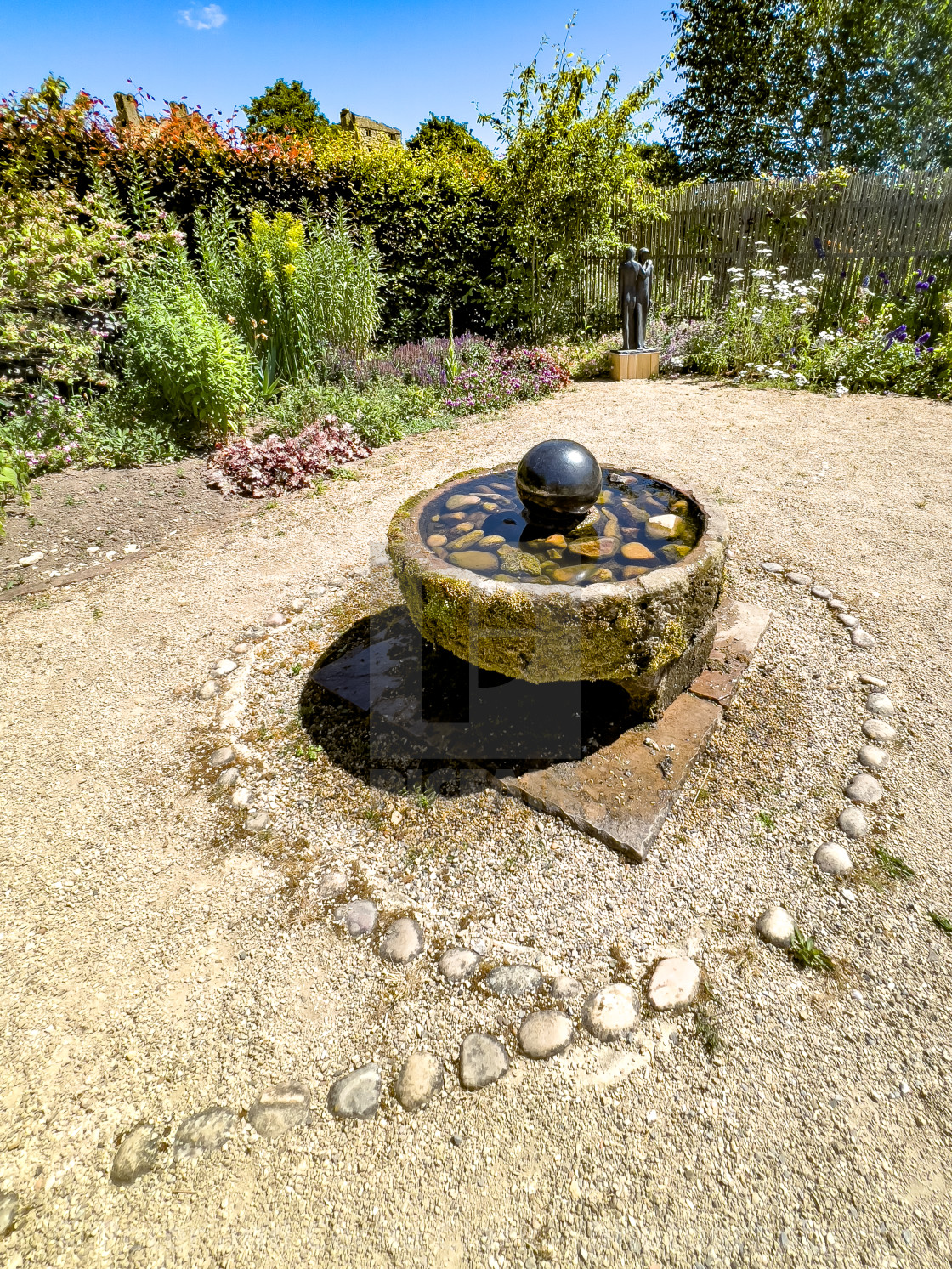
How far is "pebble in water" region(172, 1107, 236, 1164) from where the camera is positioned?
1.57 m

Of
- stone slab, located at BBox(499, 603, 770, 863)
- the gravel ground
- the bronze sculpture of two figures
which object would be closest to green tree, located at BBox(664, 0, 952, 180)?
the bronze sculpture of two figures

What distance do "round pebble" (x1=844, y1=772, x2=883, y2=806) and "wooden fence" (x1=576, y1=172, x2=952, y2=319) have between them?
31.7 feet

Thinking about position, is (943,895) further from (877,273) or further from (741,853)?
(877,273)

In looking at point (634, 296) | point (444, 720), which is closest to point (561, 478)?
point (444, 720)

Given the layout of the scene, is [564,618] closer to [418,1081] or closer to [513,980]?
[513,980]

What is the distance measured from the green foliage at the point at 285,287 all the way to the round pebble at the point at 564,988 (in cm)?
681

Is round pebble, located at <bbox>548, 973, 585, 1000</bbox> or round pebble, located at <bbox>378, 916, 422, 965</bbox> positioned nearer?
round pebble, located at <bbox>548, 973, 585, 1000</bbox>

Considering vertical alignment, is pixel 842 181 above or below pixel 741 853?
above

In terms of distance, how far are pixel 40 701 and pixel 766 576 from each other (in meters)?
4.34

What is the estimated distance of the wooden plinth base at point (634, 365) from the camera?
9117 millimetres

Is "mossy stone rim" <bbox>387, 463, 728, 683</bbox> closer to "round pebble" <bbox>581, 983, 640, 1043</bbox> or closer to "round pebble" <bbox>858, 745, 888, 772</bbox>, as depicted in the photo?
"round pebble" <bbox>858, 745, 888, 772</bbox>

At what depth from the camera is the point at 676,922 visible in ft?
6.77

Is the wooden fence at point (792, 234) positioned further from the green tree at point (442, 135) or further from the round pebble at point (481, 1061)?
the green tree at point (442, 135)

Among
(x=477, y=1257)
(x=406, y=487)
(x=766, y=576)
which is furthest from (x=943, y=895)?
(x=406, y=487)
